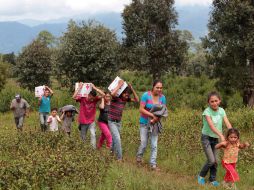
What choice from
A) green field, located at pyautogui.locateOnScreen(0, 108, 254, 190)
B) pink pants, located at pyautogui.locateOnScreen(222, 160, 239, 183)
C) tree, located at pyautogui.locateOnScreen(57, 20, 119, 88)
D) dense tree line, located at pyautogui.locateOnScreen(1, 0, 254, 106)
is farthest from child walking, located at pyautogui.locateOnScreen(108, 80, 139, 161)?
tree, located at pyautogui.locateOnScreen(57, 20, 119, 88)

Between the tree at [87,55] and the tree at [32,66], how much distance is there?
20.2 ft

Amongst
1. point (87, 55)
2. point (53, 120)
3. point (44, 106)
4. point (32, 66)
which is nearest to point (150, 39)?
point (87, 55)

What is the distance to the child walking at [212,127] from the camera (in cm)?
734

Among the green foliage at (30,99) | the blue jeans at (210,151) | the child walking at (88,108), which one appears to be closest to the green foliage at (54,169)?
the blue jeans at (210,151)

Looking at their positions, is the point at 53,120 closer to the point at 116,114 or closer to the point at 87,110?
the point at 87,110

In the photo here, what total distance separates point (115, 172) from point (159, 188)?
1083 mm

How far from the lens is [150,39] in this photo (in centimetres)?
2762

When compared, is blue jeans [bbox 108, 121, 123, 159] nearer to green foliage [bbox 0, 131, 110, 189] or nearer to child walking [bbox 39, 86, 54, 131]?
green foliage [bbox 0, 131, 110, 189]

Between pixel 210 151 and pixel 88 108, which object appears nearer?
pixel 210 151

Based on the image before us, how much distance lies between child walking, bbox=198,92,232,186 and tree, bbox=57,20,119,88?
1624cm

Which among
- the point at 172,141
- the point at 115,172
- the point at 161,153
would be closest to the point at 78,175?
the point at 115,172

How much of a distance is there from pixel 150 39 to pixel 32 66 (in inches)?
361

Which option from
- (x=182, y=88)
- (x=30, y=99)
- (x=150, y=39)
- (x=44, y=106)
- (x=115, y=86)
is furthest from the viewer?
(x=182, y=88)

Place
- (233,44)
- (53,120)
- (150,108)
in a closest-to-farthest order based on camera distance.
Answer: (150,108) → (53,120) → (233,44)
